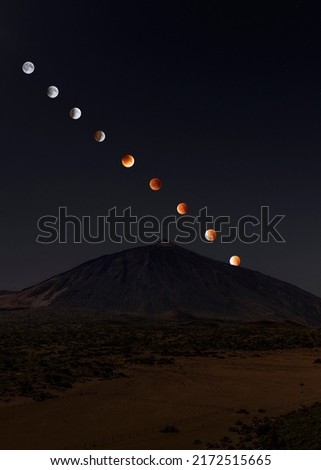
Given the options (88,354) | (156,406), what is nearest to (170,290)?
(88,354)

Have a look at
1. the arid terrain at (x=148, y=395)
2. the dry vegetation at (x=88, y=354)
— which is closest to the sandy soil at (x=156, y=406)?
the arid terrain at (x=148, y=395)

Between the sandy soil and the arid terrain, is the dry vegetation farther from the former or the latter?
the sandy soil

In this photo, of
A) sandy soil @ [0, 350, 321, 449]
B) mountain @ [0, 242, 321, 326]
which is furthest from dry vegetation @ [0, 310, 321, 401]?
mountain @ [0, 242, 321, 326]

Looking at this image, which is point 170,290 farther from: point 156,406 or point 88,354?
point 156,406

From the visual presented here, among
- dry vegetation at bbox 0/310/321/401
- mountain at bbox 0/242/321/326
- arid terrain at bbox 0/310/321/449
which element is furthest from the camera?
mountain at bbox 0/242/321/326

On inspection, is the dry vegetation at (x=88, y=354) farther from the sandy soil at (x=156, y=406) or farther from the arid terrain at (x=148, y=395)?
the sandy soil at (x=156, y=406)
